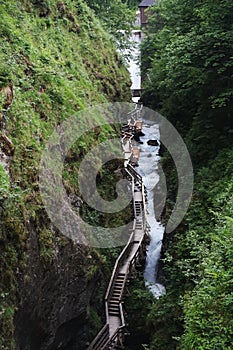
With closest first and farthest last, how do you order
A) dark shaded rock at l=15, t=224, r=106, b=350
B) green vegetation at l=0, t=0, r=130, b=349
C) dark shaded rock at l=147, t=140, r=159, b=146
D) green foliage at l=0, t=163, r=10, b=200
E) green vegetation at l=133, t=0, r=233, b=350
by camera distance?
green vegetation at l=133, t=0, r=233, b=350 < green foliage at l=0, t=163, r=10, b=200 < green vegetation at l=0, t=0, r=130, b=349 < dark shaded rock at l=15, t=224, r=106, b=350 < dark shaded rock at l=147, t=140, r=159, b=146

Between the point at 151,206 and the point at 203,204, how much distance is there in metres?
7.38

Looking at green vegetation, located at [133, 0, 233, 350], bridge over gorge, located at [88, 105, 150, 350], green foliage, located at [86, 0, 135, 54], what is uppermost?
green foliage, located at [86, 0, 135, 54]

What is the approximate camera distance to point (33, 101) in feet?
40.5

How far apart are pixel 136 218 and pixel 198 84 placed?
6200mm

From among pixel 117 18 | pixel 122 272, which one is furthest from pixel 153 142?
pixel 122 272

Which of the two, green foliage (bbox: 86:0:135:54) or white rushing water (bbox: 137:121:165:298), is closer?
white rushing water (bbox: 137:121:165:298)

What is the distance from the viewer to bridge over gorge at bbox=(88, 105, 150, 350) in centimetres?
1220

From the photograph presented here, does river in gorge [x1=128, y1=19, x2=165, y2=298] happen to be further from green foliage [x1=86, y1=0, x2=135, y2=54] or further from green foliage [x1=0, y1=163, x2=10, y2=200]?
green foliage [x1=0, y1=163, x2=10, y2=200]

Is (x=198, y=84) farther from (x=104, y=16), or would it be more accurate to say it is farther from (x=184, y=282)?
(x=104, y=16)

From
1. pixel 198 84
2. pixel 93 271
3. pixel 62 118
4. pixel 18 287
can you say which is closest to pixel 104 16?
pixel 198 84

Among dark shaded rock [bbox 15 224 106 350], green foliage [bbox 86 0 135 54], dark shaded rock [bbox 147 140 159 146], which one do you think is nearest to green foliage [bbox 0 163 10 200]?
dark shaded rock [bbox 15 224 106 350]

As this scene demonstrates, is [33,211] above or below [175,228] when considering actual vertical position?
above

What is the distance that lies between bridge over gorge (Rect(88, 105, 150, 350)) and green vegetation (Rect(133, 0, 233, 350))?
1014mm

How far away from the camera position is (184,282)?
1262cm
